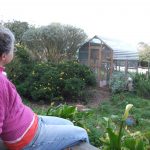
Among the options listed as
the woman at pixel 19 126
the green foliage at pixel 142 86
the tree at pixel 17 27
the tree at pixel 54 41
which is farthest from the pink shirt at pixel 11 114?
the tree at pixel 17 27

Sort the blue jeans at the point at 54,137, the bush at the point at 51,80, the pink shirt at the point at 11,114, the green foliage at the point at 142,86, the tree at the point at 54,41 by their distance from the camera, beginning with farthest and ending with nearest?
the tree at the point at 54,41, the green foliage at the point at 142,86, the bush at the point at 51,80, the blue jeans at the point at 54,137, the pink shirt at the point at 11,114

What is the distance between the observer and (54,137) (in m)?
3.07

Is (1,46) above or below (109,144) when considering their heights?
above

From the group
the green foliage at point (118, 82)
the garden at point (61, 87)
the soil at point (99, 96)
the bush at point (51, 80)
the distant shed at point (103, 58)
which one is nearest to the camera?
the garden at point (61, 87)

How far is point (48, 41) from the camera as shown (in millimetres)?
17125

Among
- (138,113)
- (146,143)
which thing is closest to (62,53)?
(138,113)

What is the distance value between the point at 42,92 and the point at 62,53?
4904 mm

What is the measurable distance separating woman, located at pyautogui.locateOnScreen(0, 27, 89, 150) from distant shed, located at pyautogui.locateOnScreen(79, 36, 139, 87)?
1294 cm

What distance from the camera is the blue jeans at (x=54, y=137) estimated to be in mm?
2982

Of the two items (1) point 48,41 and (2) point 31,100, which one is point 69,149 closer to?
(2) point 31,100

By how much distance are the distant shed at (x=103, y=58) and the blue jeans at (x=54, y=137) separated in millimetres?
12846

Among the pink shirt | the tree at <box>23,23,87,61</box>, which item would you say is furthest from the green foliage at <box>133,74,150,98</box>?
the pink shirt

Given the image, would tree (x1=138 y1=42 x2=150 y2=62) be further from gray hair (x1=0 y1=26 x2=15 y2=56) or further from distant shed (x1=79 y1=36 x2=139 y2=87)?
gray hair (x1=0 y1=26 x2=15 y2=56)

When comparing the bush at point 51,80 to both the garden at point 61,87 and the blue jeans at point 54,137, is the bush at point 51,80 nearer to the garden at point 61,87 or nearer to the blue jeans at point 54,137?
the garden at point 61,87
